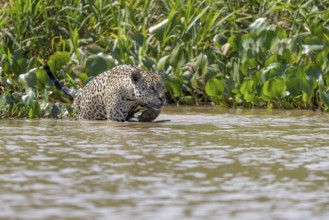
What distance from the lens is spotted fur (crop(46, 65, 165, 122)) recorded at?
10812 mm

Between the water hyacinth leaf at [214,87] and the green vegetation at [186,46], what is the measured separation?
0.04ft

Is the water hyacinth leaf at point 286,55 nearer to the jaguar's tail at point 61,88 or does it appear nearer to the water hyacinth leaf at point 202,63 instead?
the water hyacinth leaf at point 202,63

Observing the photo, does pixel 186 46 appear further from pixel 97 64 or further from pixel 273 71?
pixel 273 71

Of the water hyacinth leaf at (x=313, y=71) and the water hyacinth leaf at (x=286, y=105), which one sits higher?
the water hyacinth leaf at (x=313, y=71)

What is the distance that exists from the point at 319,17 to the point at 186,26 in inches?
64.6

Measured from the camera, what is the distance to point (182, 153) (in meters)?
7.86

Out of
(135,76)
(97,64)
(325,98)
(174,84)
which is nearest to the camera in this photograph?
(135,76)

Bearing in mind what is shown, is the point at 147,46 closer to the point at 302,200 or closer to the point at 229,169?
the point at 229,169

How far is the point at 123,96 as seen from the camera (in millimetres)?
11102

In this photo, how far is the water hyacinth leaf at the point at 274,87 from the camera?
11797 millimetres

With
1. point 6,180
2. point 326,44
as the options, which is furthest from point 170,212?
point 326,44

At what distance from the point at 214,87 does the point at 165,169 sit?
17.4 ft

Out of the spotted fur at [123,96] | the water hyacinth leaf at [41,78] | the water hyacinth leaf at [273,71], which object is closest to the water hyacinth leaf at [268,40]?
the water hyacinth leaf at [273,71]

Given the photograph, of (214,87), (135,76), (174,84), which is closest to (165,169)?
(135,76)
